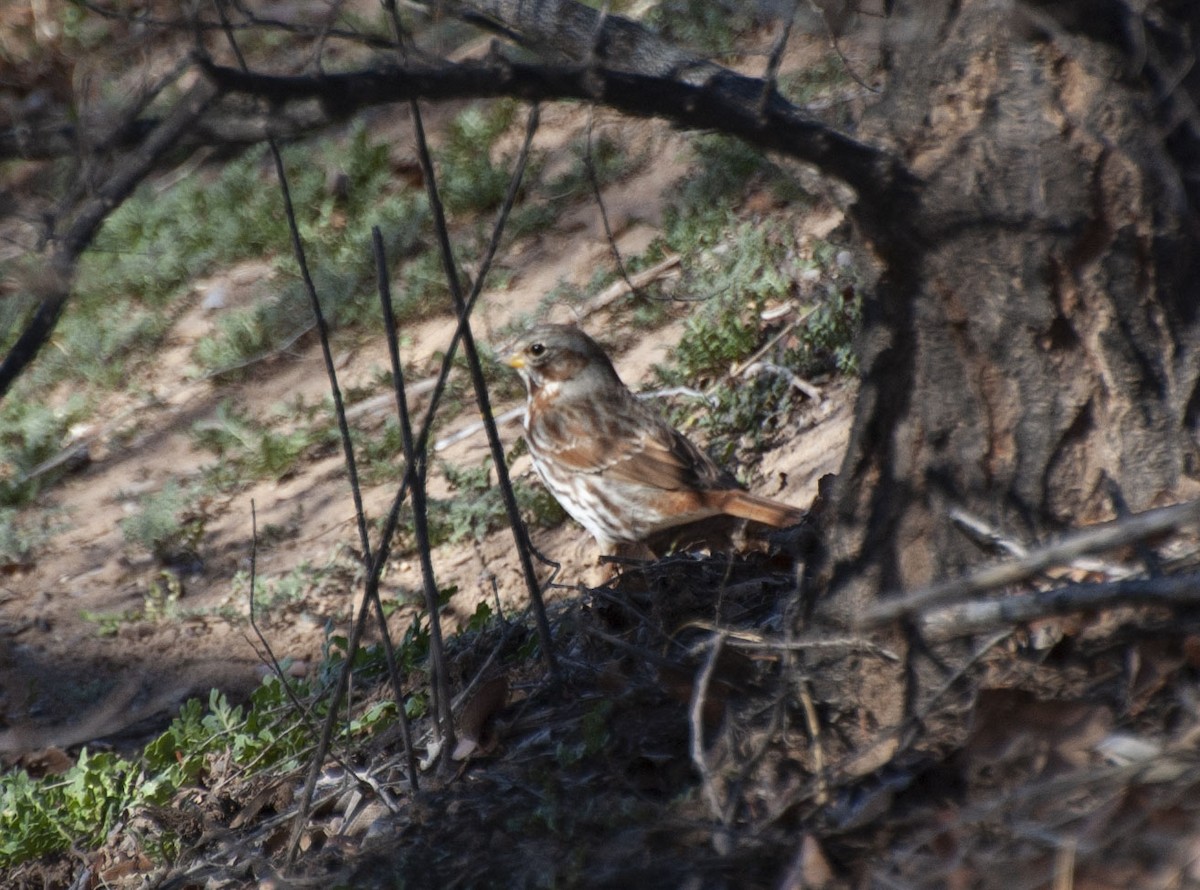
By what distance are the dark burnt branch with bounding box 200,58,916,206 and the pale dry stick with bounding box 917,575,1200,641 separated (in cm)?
85

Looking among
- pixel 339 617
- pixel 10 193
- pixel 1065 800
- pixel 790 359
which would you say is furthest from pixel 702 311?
pixel 10 193

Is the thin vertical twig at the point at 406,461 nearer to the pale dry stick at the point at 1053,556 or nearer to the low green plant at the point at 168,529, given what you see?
the pale dry stick at the point at 1053,556

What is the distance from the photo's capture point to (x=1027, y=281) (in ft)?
8.91

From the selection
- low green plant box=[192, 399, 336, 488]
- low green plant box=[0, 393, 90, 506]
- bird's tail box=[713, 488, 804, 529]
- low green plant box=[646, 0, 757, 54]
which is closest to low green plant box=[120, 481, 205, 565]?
low green plant box=[192, 399, 336, 488]

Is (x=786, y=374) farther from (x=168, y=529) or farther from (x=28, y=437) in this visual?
(x=28, y=437)

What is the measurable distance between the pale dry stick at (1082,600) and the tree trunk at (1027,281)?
685 mm

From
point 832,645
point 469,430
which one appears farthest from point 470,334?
point 469,430

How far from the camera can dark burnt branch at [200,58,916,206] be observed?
2039 mm

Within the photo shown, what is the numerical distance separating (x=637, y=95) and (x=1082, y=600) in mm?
1077

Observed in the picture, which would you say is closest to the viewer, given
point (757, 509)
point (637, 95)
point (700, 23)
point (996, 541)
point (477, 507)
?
point (637, 95)

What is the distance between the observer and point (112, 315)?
863 centimetres

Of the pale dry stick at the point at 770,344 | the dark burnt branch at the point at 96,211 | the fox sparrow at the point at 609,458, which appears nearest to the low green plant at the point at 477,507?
the fox sparrow at the point at 609,458

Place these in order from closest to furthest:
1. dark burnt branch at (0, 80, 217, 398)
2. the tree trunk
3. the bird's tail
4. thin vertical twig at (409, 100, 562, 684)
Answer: dark burnt branch at (0, 80, 217, 398)
the tree trunk
thin vertical twig at (409, 100, 562, 684)
the bird's tail

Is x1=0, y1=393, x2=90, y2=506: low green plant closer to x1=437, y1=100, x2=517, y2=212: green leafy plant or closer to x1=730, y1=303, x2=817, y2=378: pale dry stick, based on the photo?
x1=437, y1=100, x2=517, y2=212: green leafy plant
